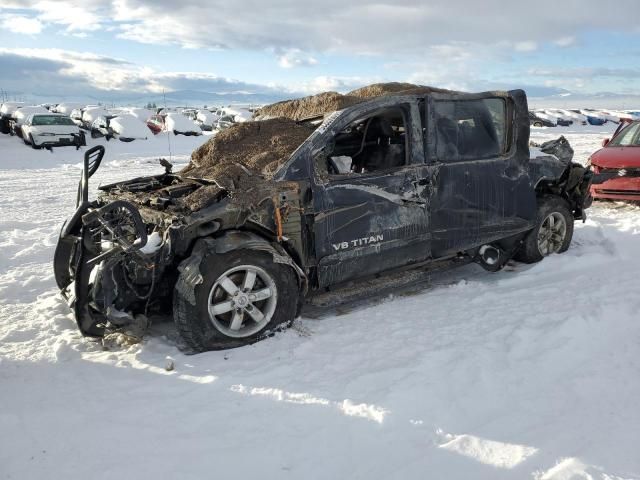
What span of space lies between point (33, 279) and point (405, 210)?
12.9 ft

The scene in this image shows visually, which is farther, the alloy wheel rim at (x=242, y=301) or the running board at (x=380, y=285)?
the running board at (x=380, y=285)

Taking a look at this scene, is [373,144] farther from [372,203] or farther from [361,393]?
[361,393]

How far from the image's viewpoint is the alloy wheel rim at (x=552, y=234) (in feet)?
19.5

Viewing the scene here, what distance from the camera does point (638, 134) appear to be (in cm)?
1003

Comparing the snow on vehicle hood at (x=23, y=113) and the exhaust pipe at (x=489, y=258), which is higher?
the snow on vehicle hood at (x=23, y=113)

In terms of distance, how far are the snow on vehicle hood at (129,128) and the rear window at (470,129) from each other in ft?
70.5

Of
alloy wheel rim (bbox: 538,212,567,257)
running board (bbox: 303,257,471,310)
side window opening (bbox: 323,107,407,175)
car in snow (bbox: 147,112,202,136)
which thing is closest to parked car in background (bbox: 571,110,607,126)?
car in snow (bbox: 147,112,202,136)

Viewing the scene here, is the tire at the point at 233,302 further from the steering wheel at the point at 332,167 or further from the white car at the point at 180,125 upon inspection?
the white car at the point at 180,125

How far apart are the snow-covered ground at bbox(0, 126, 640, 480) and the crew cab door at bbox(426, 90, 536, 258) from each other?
61 cm

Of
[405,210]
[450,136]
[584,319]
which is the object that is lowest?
[584,319]

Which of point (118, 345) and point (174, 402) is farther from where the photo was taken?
point (118, 345)

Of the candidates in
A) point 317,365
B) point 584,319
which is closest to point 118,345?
point 317,365

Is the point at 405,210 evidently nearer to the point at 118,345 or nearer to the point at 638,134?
the point at 118,345

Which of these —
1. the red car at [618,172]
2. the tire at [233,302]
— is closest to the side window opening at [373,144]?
the tire at [233,302]
